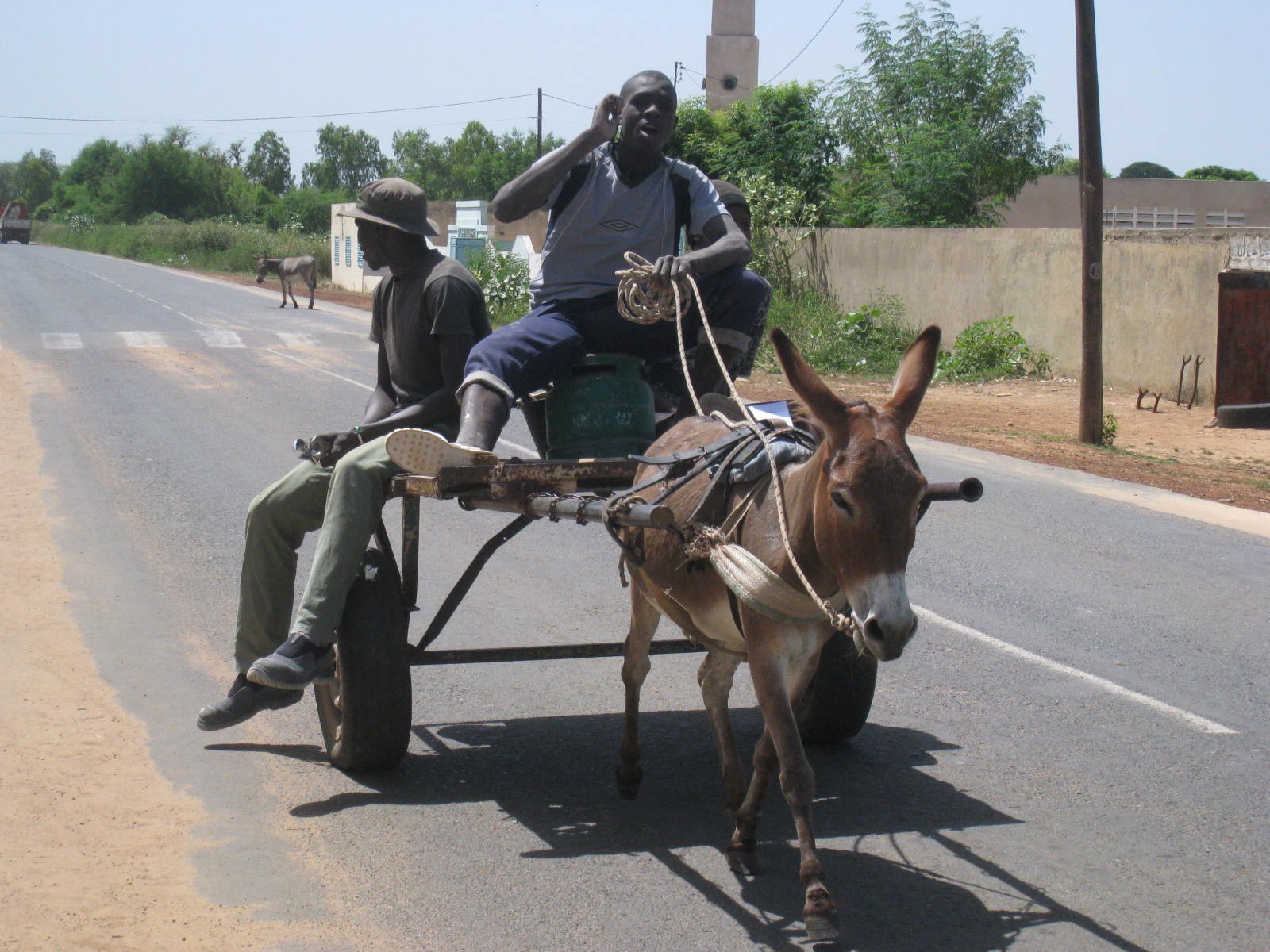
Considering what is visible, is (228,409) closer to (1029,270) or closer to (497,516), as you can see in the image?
(497,516)

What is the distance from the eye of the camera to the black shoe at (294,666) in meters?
4.54

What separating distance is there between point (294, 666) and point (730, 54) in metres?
58.5

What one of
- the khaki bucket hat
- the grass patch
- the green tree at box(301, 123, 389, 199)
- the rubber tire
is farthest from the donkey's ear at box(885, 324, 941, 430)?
the green tree at box(301, 123, 389, 199)

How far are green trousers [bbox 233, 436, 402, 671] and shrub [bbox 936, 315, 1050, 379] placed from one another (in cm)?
1779

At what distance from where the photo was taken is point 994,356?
2198 cm

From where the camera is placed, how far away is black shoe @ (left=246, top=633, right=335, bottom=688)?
179 inches

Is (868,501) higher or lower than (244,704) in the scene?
higher

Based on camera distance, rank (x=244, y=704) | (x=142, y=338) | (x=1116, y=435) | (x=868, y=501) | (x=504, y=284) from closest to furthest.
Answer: (x=868, y=501) → (x=244, y=704) → (x=1116, y=435) → (x=142, y=338) → (x=504, y=284)


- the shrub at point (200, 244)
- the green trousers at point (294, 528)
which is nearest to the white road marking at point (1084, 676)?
the green trousers at point (294, 528)

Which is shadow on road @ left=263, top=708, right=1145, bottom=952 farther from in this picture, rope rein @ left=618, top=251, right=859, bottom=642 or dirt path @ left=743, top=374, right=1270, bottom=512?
dirt path @ left=743, top=374, right=1270, bottom=512

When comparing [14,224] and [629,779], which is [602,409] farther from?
[14,224]

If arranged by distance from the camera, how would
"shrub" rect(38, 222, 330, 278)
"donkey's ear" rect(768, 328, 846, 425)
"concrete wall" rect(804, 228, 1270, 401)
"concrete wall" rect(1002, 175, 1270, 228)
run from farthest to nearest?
"shrub" rect(38, 222, 330, 278)
"concrete wall" rect(1002, 175, 1270, 228)
"concrete wall" rect(804, 228, 1270, 401)
"donkey's ear" rect(768, 328, 846, 425)

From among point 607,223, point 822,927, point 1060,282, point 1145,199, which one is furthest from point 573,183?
point 1145,199

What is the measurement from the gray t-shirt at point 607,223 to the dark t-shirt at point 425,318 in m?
0.35
